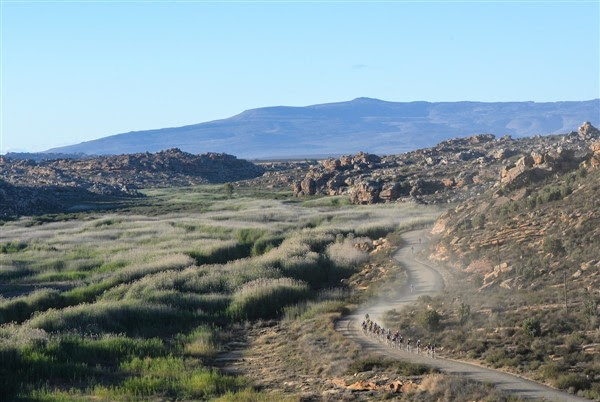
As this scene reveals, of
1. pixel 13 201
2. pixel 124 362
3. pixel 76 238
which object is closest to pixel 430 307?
pixel 124 362

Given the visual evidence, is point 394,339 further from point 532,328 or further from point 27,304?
point 27,304

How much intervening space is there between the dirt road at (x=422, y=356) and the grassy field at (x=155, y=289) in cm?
325

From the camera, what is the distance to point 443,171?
278 ft

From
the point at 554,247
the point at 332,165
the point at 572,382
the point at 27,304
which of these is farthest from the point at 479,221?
the point at 332,165

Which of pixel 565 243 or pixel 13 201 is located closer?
pixel 565 243

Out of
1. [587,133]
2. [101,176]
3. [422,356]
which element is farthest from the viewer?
[101,176]

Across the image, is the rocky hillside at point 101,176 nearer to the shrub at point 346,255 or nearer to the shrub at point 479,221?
the shrub at point 346,255

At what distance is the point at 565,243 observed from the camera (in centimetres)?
2934

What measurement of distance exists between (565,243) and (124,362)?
1701 cm

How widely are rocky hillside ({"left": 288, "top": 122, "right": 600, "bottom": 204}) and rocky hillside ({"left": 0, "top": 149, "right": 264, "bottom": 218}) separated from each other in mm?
31686

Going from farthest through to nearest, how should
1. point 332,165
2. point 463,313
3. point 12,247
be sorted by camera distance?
point 332,165
point 12,247
point 463,313

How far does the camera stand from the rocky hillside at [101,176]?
3585 inches

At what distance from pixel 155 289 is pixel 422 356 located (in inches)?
618

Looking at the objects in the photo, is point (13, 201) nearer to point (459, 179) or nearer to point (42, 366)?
point (459, 179)
